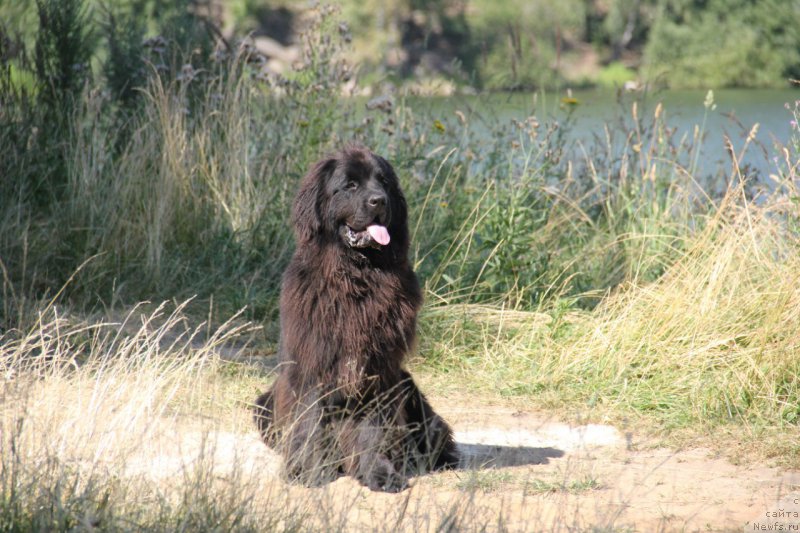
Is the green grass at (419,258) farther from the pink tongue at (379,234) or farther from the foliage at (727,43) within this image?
the foliage at (727,43)

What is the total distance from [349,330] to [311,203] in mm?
652

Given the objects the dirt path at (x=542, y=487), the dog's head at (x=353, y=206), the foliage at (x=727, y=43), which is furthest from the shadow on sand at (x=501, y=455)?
the foliage at (x=727, y=43)

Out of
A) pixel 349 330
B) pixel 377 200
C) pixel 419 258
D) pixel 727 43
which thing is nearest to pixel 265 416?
pixel 349 330

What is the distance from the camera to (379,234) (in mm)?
4289

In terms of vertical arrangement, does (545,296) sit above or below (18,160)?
below

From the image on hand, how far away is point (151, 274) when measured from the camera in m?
7.16

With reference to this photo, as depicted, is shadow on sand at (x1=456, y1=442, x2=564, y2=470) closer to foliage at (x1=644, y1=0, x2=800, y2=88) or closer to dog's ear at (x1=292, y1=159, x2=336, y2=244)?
dog's ear at (x1=292, y1=159, x2=336, y2=244)

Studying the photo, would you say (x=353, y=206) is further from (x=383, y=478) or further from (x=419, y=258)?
(x=419, y=258)

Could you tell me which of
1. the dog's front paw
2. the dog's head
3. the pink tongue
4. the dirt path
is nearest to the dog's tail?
the dirt path

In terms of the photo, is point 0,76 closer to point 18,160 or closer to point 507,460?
point 18,160

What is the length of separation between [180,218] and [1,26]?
108 inches

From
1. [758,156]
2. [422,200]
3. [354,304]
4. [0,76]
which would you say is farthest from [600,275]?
[0,76]

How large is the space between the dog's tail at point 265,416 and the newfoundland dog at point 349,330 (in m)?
0.10

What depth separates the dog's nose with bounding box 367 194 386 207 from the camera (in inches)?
167
